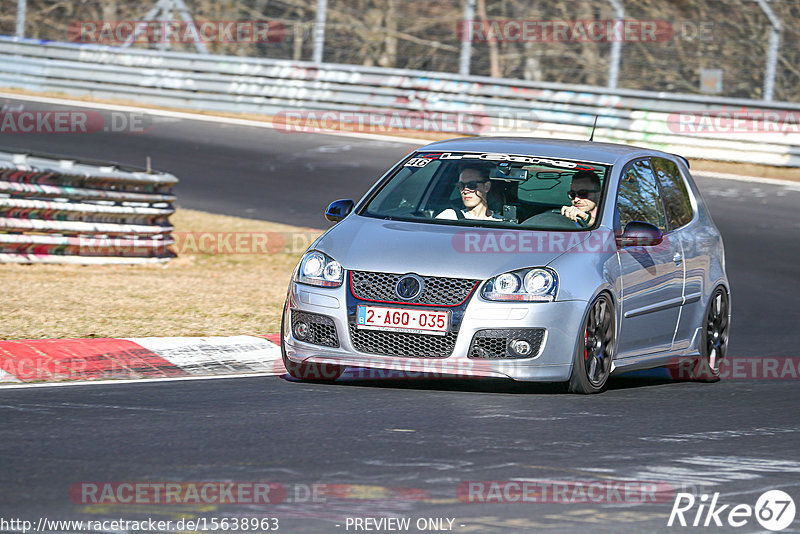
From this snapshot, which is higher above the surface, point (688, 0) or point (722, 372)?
point (688, 0)

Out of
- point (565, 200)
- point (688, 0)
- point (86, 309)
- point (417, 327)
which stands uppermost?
point (688, 0)

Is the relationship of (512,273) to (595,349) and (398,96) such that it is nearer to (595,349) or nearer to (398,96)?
(595,349)

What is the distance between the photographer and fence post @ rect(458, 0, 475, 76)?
24973mm

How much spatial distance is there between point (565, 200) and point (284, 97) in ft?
59.7

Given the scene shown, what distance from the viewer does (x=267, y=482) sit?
592 centimetres

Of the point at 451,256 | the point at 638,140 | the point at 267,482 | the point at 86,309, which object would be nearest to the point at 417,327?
the point at 451,256

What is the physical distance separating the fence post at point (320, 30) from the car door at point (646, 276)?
17.5 m

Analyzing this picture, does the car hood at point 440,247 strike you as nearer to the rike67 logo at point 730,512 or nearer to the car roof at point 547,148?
the car roof at point 547,148

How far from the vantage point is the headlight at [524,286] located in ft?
26.7

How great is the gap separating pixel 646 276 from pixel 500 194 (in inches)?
40.9

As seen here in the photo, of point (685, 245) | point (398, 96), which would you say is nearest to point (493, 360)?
point (685, 245)

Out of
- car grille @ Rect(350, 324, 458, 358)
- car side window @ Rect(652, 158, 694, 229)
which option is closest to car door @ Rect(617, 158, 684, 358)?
car side window @ Rect(652, 158, 694, 229)

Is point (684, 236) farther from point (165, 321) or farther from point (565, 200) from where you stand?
point (165, 321)

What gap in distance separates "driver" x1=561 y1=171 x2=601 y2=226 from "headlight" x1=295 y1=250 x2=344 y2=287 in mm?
1539
